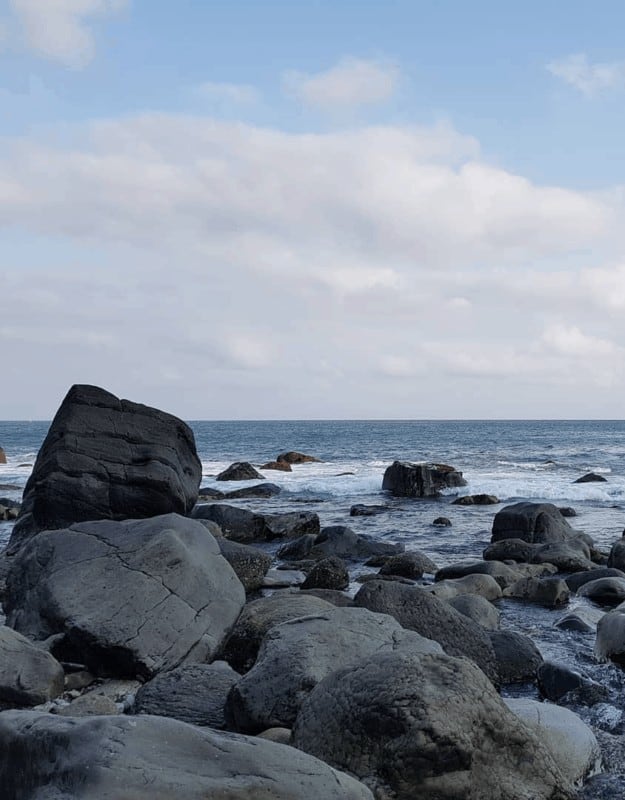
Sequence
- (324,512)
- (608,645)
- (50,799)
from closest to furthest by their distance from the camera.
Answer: (50,799) < (608,645) < (324,512)

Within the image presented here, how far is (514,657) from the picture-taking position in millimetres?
8406

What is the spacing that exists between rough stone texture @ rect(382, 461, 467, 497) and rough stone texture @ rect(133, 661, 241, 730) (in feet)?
77.9

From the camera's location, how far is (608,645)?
8852 millimetres

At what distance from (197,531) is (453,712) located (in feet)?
15.2

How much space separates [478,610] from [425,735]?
5466 millimetres

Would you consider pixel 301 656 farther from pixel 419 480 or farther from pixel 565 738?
pixel 419 480

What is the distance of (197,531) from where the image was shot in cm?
901

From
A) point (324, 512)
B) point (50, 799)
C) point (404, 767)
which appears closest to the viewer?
point (50, 799)

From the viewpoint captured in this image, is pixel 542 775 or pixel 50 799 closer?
pixel 50 799

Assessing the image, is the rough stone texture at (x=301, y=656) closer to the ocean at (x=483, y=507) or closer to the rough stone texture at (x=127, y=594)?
the rough stone texture at (x=127, y=594)

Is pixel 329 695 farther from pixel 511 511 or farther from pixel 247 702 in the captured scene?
pixel 511 511

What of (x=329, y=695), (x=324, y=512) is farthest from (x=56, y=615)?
(x=324, y=512)

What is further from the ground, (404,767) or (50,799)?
(50,799)

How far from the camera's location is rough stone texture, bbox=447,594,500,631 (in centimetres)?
995
